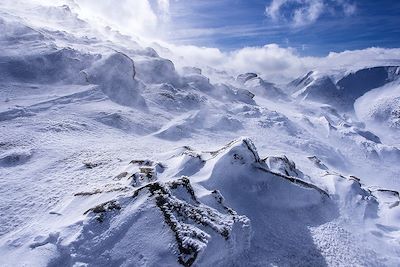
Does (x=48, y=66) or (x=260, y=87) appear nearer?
(x=48, y=66)

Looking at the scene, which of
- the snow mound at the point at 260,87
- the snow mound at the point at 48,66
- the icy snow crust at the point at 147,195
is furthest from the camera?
the snow mound at the point at 260,87

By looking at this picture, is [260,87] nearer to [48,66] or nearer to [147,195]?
[48,66]

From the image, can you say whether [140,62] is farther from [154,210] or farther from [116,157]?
[154,210]

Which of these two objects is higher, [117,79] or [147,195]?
[147,195]

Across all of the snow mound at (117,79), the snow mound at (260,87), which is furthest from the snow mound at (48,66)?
the snow mound at (260,87)

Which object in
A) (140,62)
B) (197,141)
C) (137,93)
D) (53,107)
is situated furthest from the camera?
(140,62)

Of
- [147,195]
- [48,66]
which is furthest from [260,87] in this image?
[147,195]

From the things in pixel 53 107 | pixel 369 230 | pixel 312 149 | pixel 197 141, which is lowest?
→ pixel 312 149


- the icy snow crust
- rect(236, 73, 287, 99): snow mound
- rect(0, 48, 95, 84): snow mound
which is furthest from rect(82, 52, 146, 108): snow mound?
rect(236, 73, 287, 99): snow mound

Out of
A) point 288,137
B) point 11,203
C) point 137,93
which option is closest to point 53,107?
point 137,93

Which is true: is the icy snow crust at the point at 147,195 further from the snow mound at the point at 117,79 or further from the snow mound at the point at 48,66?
the snow mound at the point at 117,79

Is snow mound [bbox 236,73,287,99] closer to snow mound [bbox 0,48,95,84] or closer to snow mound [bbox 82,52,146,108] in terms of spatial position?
snow mound [bbox 82,52,146,108]
